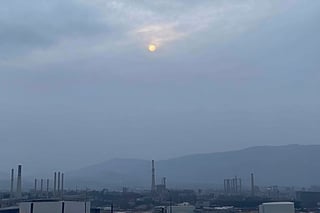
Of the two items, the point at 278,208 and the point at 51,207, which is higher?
the point at 51,207

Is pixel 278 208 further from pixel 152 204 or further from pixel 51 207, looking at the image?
pixel 152 204

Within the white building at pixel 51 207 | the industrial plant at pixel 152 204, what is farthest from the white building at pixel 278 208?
the white building at pixel 51 207

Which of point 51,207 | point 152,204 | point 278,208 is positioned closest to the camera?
point 278,208

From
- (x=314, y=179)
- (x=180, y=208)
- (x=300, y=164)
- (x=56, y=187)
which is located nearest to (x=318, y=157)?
(x=300, y=164)

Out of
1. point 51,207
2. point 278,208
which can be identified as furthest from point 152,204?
point 278,208

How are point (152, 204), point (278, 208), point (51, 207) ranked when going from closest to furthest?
1. point (278, 208)
2. point (51, 207)
3. point (152, 204)

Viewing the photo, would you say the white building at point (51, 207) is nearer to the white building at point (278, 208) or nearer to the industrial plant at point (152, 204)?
the industrial plant at point (152, 204)

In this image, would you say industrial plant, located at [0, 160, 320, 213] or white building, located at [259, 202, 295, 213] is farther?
industrial plant, located at [0, 160, 320, 213]

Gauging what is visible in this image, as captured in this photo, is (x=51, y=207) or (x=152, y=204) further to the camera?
(x=152, y=204)

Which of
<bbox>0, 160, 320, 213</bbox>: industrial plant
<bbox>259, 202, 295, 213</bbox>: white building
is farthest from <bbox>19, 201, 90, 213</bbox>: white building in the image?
<bbox>259, 202, 295, 213</bbox>: white building

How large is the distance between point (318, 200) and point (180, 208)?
22.1 meters

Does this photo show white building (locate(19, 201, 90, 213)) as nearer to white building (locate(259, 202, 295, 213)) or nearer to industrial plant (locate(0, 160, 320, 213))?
industrial plant (locate(0, 160, 320, 213))

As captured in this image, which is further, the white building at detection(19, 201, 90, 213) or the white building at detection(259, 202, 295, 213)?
the white building at detection(19, 201, 90, 213)

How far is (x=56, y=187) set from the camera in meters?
64.4
